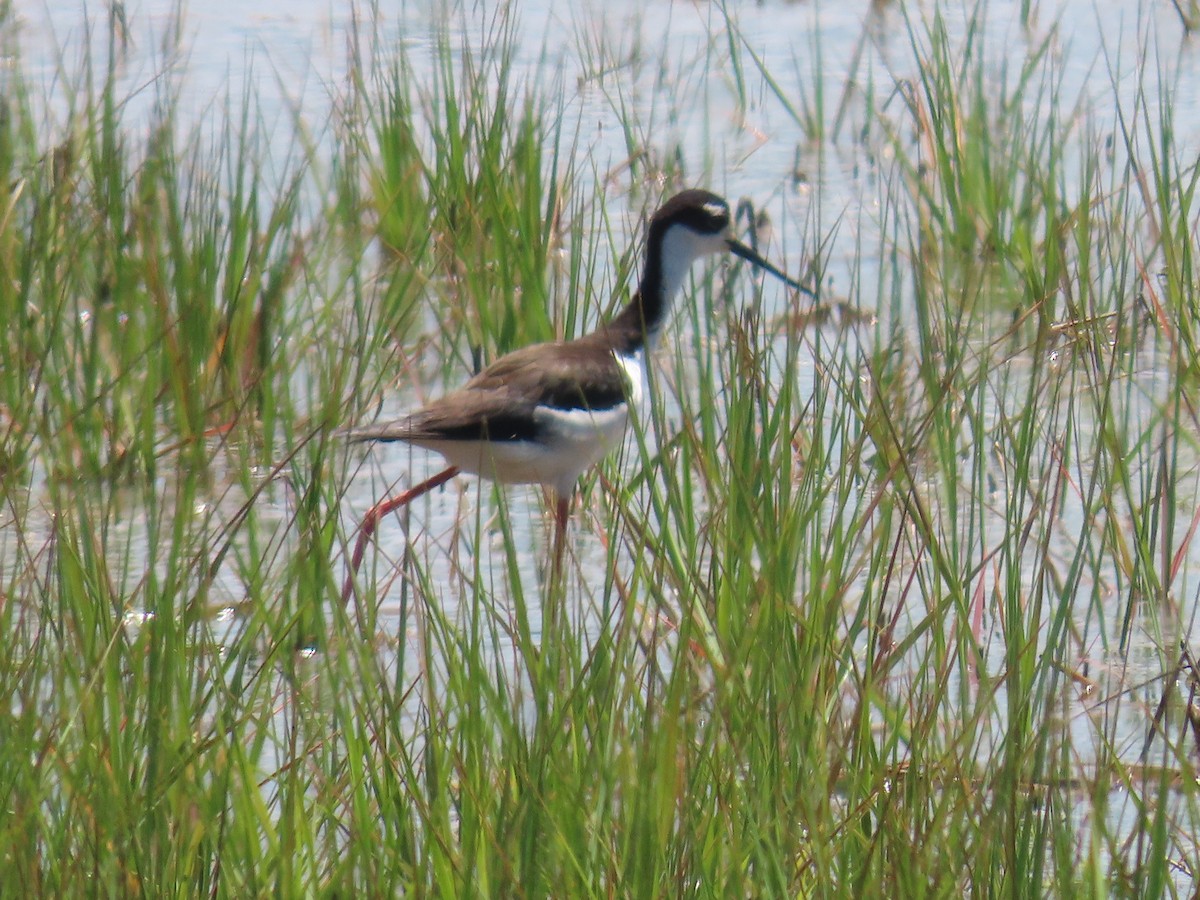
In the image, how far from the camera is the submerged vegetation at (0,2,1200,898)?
2168mm

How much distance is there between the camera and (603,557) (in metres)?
4.02

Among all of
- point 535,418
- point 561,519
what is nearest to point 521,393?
point 535,418

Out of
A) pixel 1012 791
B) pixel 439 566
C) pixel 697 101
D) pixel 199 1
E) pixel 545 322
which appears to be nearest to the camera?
pixel 1012 791

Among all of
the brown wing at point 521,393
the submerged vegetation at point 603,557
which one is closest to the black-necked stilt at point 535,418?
the brown wing at point 521,393

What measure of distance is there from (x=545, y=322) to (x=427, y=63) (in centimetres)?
335

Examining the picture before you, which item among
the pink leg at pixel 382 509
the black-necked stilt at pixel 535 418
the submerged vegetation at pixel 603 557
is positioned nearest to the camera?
the submerged vegetation at pixel 603 557

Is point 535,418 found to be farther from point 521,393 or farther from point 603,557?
point 603,557

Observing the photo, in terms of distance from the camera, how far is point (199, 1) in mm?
8367

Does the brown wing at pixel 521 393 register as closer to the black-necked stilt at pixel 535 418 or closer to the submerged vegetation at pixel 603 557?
the black-necked stilt at pixel 535 418

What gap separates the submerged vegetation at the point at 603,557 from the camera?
2168 mm

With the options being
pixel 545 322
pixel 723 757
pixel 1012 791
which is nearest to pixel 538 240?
pixel 545 322

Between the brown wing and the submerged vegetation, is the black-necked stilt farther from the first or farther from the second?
the submerged vegetation

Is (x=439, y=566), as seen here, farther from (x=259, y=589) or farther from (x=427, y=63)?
(x=427, y=63)

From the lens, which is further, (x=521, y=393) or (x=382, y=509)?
(x=521, y=393)
